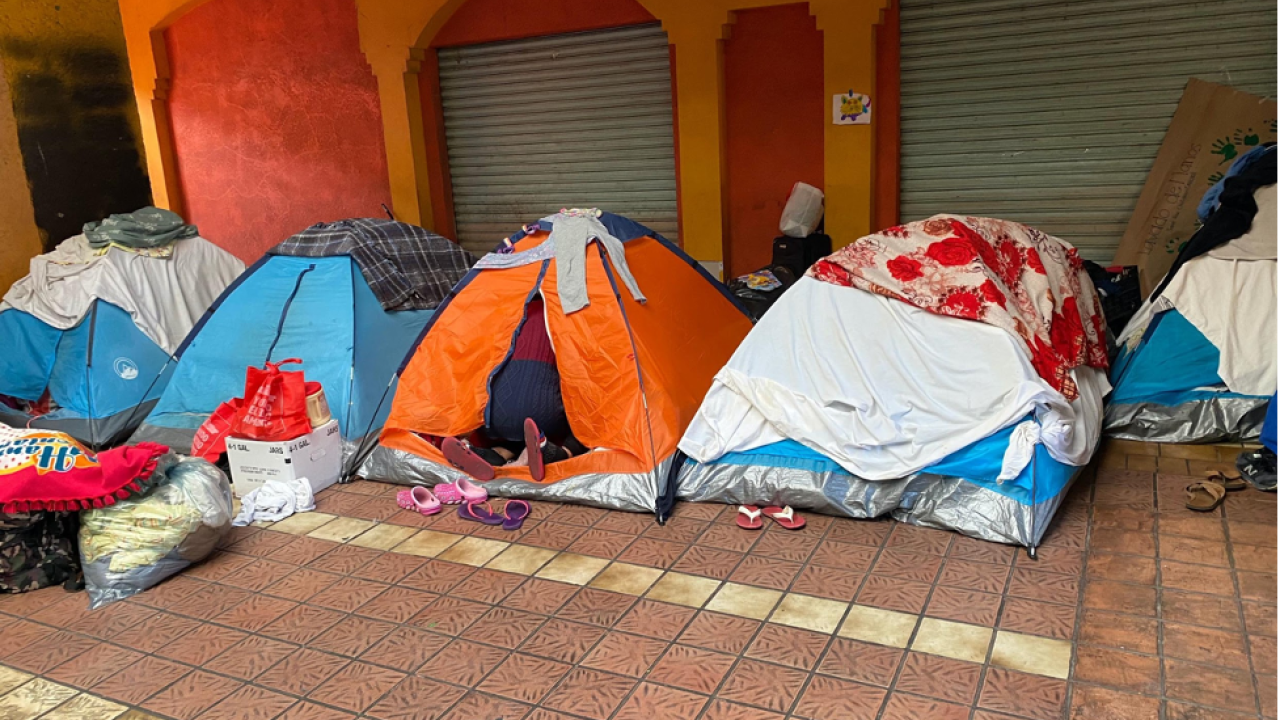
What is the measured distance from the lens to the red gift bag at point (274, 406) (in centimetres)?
456

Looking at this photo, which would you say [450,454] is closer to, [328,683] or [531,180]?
[328,683]

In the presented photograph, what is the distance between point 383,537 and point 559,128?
4929 millimetres

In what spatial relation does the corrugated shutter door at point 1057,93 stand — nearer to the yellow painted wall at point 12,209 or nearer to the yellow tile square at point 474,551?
the yellow tile square at point 474,551

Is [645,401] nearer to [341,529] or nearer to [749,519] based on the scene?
[749,519]

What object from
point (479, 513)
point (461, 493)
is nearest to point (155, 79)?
point (461, 493)

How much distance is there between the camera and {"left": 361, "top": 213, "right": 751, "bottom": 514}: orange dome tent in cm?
440

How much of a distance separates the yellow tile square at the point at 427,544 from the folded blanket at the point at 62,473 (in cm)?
108

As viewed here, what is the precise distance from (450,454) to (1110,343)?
147 inches

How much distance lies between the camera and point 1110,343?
5277 millimetres

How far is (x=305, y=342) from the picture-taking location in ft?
17.2

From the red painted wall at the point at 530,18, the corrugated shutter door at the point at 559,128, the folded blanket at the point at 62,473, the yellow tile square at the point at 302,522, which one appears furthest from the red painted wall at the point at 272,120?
the folded blanket at the point at 62,473

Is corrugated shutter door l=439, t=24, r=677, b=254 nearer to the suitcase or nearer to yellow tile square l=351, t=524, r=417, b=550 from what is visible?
the suitcase

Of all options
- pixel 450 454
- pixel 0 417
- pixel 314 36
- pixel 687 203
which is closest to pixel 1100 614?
pixel 450 454

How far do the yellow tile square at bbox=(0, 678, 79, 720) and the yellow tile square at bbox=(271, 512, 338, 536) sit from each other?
126 cm
